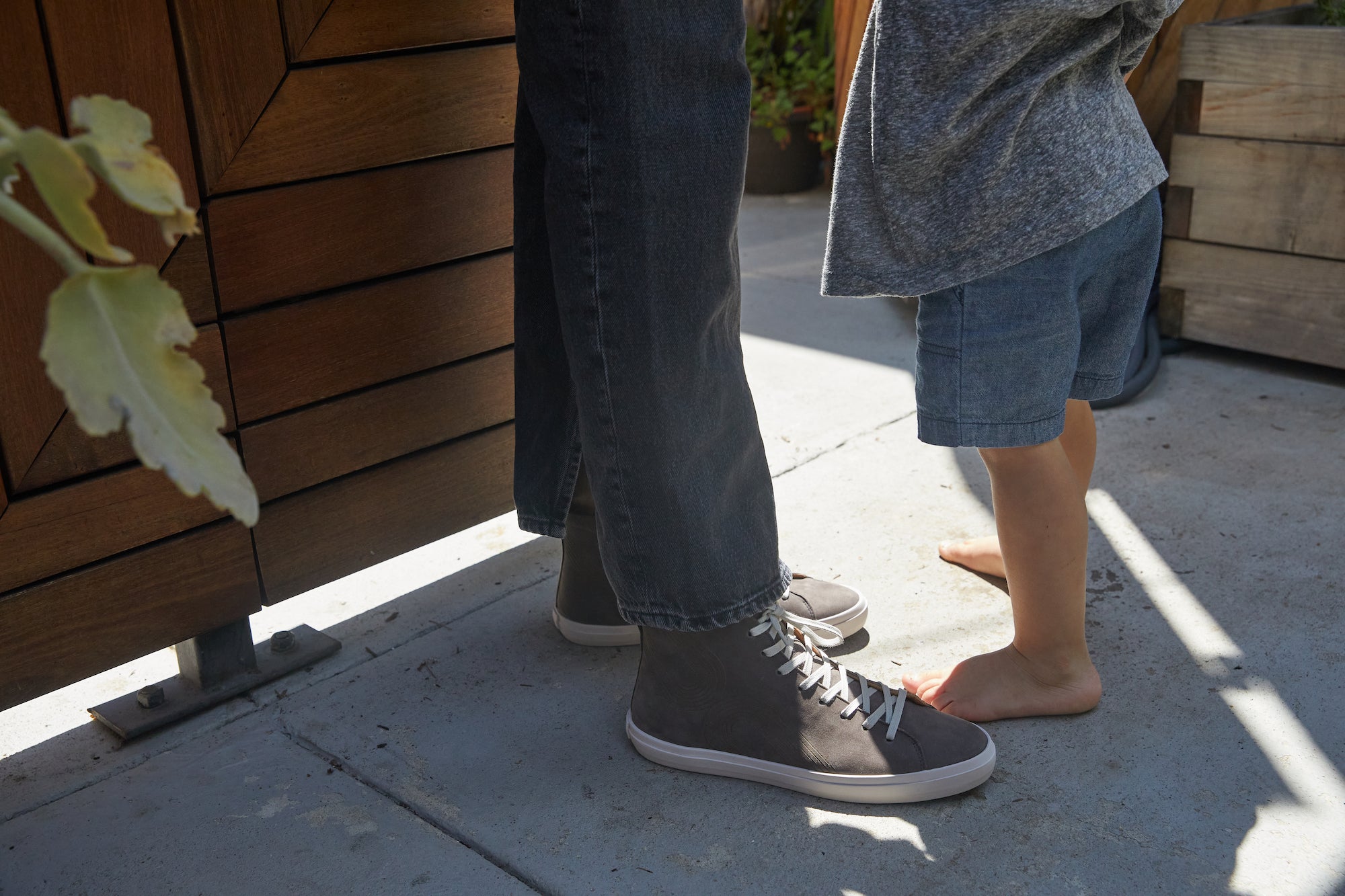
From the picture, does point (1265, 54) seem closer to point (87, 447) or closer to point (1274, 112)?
point (1274, 112)

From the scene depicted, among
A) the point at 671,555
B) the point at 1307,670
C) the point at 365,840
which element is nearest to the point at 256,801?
the point at 365,840

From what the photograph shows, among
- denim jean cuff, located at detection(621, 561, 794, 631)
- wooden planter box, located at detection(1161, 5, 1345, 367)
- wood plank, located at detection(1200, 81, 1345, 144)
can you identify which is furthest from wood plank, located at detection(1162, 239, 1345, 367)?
denim jean cuff, located at detection(621, 561, 794, 631)

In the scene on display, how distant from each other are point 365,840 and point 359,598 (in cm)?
55

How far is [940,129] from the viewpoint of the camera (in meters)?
1.11

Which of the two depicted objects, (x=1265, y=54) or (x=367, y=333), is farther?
(x=1265, y=54)

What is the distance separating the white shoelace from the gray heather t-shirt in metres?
0.38

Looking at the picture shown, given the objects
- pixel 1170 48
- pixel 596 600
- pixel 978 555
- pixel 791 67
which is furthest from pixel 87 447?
pixel 791 67

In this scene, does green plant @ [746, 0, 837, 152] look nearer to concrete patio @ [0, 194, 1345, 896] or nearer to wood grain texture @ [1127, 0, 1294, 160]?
wood grain texture @ [1127, 0, 1294, 160]

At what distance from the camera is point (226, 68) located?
1.24 meters

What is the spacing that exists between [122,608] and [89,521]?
116 mm

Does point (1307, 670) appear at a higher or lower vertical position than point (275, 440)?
lower

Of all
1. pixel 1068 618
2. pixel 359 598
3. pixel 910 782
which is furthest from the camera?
pixel 359 598

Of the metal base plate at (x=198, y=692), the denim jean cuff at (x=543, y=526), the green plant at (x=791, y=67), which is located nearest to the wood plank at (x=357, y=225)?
the denim jean cuff at (x=543, y=526)

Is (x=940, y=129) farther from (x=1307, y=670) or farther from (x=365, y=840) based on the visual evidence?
(x=365, y=840)
